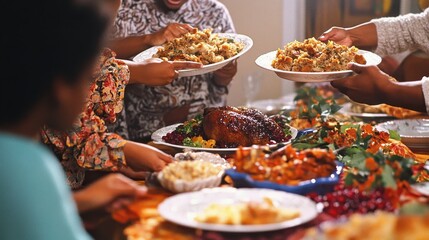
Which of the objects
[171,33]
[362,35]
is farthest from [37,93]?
[362,35]

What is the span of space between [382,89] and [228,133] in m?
0.65

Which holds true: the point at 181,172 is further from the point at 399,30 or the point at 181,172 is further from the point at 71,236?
the point at 399,30

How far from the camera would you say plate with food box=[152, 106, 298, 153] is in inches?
110

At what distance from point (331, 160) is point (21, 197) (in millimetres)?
1122

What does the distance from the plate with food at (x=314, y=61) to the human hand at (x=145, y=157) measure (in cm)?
79

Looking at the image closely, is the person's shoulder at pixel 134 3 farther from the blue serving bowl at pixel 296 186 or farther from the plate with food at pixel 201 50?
the blue serving bowl at pixel 296 186

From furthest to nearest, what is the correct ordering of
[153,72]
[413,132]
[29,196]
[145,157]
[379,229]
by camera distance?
[413,132]
[153,72]
[145,157]
[379,229]
[29,196]

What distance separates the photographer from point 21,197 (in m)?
1.35

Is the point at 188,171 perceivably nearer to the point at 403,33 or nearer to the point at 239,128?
the point at 239,128

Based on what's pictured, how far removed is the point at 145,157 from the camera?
2.38 meters

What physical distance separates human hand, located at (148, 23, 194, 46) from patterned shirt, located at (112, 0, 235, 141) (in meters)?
0.41

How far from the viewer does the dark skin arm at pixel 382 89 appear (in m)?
2.76

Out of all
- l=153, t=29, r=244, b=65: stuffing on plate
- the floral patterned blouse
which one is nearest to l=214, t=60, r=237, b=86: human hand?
l=153, t=29, r=244, b=65: stuffing on plate

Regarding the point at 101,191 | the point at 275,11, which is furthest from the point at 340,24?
the point at 101,191
